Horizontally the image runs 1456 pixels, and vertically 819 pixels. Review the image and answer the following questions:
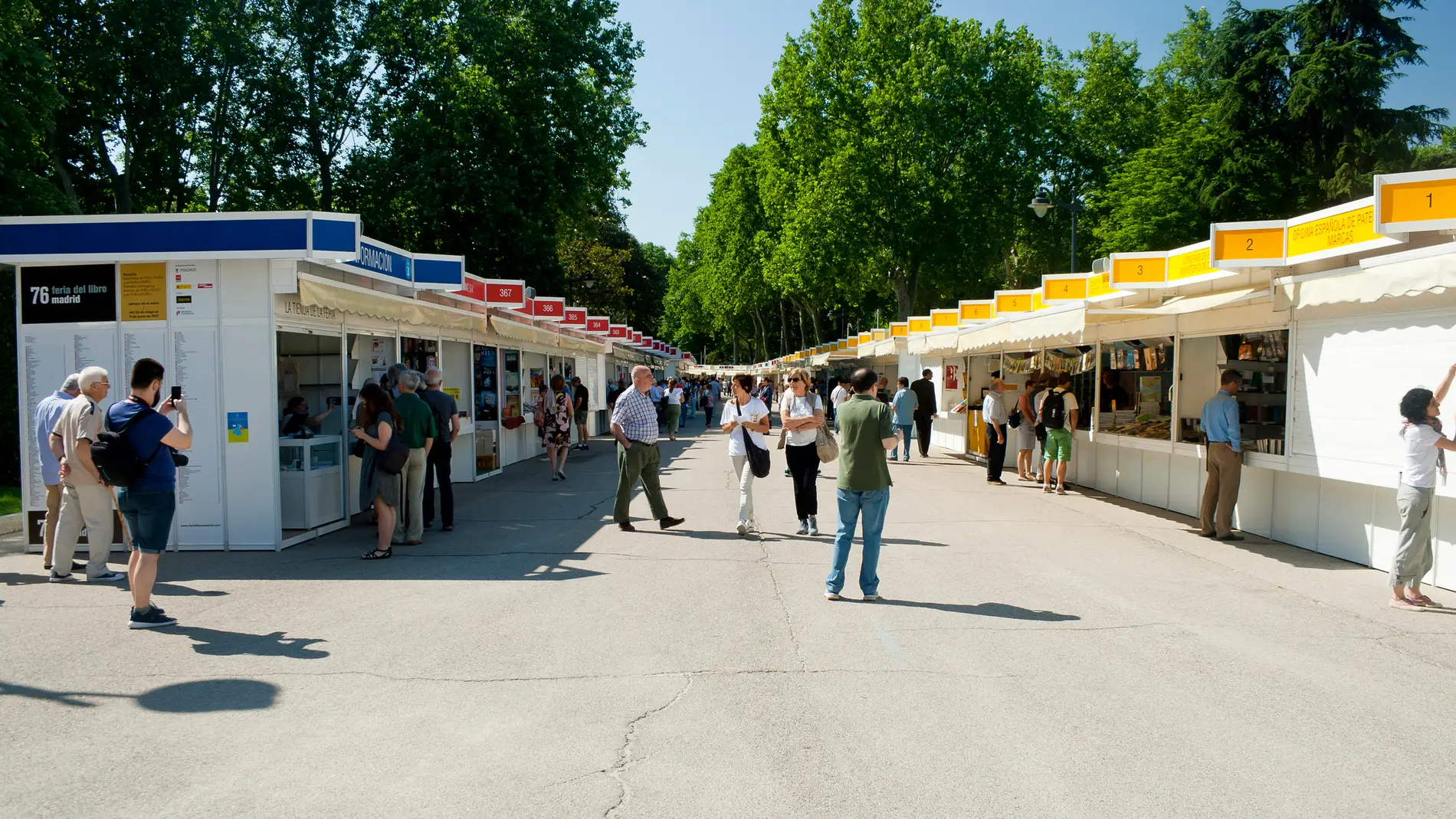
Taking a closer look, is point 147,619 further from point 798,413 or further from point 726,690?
point 798,413

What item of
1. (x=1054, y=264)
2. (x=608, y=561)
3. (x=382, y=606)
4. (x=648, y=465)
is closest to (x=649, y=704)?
(x=382, y=606)

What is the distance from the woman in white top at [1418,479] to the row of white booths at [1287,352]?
0.77 metres

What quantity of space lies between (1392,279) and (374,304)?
31.6 feet

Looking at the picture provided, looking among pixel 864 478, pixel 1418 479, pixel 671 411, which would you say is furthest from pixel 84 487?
pixel 671 411

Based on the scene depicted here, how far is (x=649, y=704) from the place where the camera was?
15.9 ft

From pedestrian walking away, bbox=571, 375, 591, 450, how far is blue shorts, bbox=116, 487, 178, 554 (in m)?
16.8

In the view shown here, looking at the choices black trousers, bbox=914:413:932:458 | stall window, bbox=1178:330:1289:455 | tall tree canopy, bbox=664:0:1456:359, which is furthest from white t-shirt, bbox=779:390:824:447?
tall tree canopy, bbox=664:0:1456:359

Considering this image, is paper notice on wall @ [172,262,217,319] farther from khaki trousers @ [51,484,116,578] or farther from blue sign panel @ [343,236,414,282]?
khaki trousers @ [51,484,116,578]

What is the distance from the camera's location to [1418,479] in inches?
267

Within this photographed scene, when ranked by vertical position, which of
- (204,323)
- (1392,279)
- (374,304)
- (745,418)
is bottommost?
(745,418)

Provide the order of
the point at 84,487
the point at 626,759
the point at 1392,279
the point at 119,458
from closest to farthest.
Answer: the point at 626,759
the point at 119,458
the point at 1392,279
the point at 84,487

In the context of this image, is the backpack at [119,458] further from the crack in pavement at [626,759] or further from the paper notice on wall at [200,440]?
the crack in pavement at [626,759]

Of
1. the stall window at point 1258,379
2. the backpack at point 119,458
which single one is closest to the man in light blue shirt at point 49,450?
the backpack at point 119,458

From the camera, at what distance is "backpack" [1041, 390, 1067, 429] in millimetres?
14016
